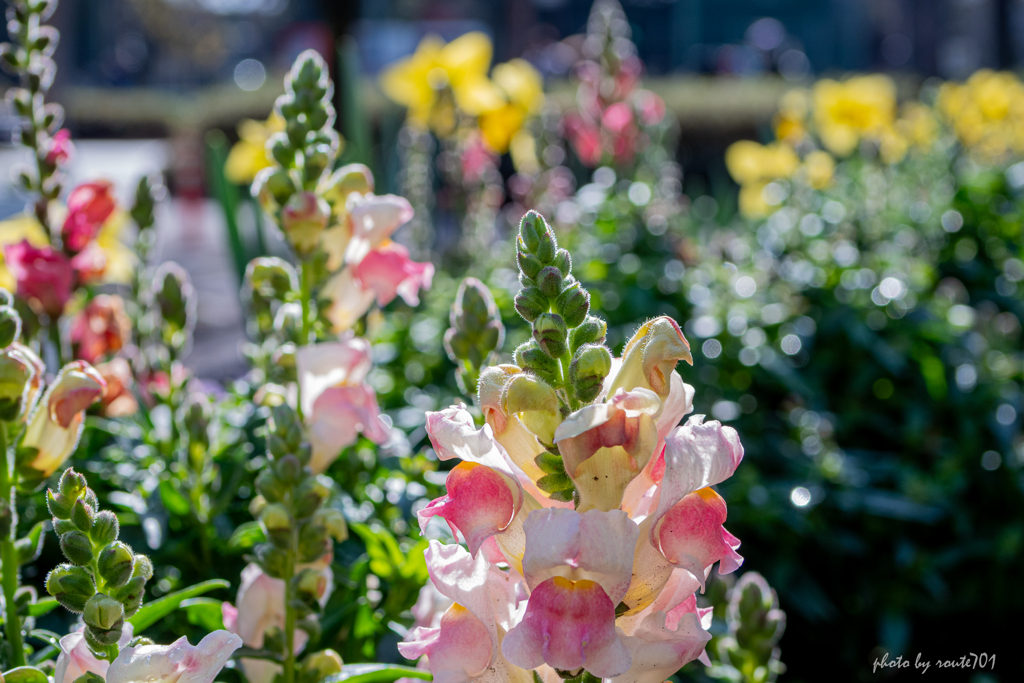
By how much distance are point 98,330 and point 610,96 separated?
1801mm

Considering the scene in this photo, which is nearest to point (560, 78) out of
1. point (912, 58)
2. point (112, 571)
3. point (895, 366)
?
point (895, 366)

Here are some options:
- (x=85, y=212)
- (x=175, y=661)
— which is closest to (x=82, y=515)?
(x=175, y=661)

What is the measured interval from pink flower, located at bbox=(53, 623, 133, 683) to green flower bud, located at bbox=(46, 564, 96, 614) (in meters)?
0.04

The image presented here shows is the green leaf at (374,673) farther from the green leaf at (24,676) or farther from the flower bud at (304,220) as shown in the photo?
the flower bud at (304,220)

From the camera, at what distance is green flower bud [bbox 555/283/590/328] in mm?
629

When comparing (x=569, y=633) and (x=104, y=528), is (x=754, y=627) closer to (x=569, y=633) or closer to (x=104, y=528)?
(x=569, y=633)

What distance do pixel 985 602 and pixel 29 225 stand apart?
2326 millimetres

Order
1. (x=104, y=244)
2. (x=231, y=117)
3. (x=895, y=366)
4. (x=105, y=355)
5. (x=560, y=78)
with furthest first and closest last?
1. (x=560, y=78)
2. (x=231, y=117)
3. (x=895, y=366)
4. (x=104, y=244)
5. (x=105, y=355)

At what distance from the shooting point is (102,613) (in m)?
0.59

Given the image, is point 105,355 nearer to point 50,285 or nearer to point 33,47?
point 50,285

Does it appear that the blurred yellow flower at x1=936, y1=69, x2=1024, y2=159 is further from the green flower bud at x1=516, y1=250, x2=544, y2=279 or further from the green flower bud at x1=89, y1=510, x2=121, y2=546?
the green flower bud at x1=89, y1=510, x2=121, y2=546

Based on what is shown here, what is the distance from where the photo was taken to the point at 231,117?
37.0 feet

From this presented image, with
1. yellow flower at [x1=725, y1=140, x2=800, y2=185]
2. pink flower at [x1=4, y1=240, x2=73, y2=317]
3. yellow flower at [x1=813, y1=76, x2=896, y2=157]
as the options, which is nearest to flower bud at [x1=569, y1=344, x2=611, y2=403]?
pink flower at [x1=4, y1=240, x2=73, y2=317]

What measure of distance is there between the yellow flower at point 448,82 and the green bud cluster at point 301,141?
1715 mm
